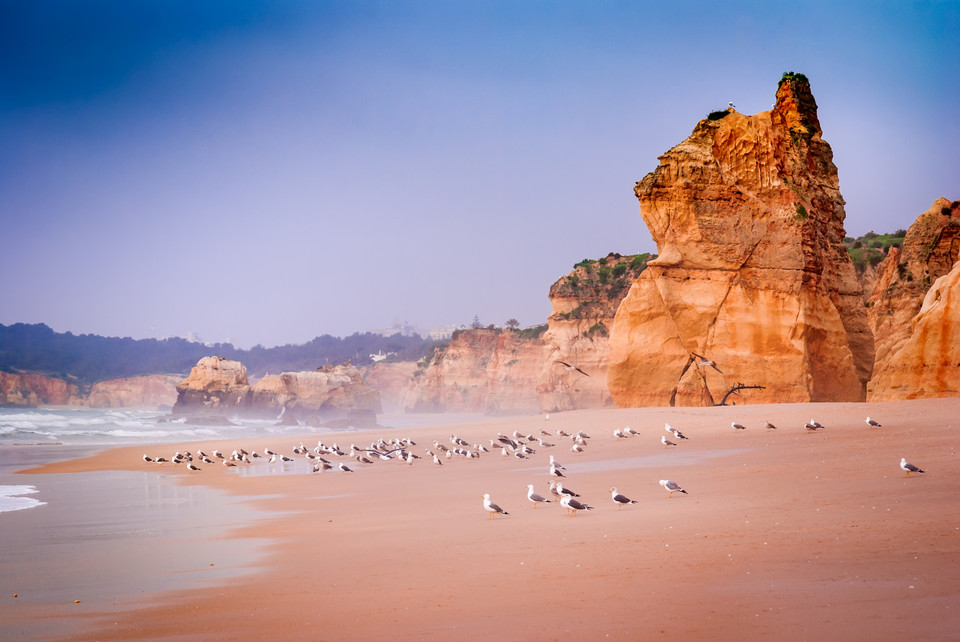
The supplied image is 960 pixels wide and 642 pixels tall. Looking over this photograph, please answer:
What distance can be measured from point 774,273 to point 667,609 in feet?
73.9

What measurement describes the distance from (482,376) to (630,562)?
77.9 m

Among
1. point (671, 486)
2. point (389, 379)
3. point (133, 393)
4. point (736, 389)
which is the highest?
point (736, 389)

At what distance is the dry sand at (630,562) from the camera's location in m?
5.22

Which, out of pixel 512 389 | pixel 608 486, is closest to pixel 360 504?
pixel 608 486

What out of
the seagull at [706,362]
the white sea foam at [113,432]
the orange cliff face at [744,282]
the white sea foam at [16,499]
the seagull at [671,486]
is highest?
the orange cliff face at [744,282]

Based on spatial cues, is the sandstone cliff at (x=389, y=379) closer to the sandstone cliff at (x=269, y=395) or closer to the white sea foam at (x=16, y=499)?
the sandstone cliff at (x=269, y=395)

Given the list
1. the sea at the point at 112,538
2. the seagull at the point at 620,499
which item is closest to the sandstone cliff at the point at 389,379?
the sea at the point at 112,538

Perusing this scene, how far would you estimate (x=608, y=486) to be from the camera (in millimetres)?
12758

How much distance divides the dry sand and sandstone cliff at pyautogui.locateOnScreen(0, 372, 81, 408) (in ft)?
361

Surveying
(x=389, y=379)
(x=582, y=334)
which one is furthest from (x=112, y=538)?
(x=389, y=379)

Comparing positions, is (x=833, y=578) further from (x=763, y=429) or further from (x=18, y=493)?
(x=18, y=493)

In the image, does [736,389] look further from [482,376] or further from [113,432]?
[482,376]

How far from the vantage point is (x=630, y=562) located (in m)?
6.91

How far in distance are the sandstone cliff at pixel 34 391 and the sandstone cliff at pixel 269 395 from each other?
182 feet
